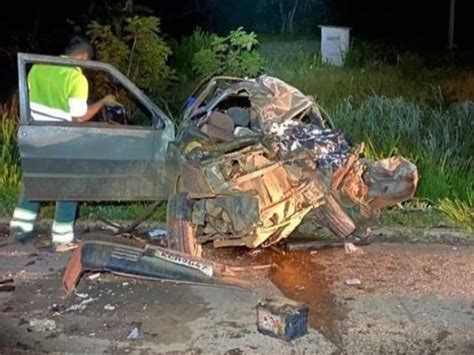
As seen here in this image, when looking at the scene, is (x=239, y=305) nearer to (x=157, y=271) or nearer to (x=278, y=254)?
(x=157, y=271)

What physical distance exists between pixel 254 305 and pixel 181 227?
1060 mm

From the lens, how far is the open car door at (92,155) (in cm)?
737

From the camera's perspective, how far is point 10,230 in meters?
8.30

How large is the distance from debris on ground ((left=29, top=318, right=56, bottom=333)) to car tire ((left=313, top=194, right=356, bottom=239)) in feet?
8.75

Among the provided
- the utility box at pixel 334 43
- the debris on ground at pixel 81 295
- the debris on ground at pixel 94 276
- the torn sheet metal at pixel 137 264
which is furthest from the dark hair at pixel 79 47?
the utility box at pixel 334 43

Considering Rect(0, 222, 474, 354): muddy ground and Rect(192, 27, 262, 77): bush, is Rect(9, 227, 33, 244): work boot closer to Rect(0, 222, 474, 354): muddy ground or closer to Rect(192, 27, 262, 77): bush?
Rect(0, 222, 474, 354): muddy ground

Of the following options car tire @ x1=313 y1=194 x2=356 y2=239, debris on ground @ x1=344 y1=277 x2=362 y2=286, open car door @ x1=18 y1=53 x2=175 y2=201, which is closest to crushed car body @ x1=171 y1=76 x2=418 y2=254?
car tire @ x1=313 y1=194 x2=356 y2=239

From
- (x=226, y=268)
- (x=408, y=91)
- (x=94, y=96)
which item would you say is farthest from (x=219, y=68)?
(x=226, y=268)

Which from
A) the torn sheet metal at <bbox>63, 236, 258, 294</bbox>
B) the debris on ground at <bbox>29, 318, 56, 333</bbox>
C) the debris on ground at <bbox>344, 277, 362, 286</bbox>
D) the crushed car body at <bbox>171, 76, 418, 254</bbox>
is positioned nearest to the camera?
the debris on ground at <bbox>29, 318, 56, 333</bbox>

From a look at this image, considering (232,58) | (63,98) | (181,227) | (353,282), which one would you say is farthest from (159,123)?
(232,58)

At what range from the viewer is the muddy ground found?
5.83m

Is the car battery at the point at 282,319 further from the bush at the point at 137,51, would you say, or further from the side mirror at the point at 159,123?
the bush at the point at 137,51

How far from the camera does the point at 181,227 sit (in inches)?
285

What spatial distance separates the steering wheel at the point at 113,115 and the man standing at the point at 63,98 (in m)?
0.17
